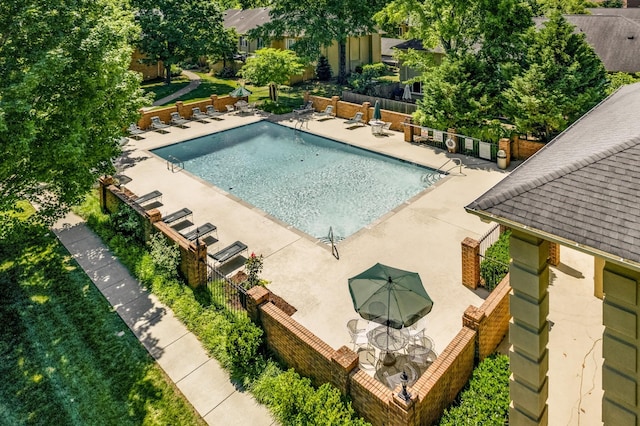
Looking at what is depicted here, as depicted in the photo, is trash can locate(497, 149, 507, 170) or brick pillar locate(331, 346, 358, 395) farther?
trash can locate(497, 149, 507, 170)

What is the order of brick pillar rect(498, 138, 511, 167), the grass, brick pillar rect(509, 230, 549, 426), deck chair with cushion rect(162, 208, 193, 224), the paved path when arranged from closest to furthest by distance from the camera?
brick pillar rect(509, 230, 549, 426) < deck chair with cushion rect(162, 208, 193, 224) < brick pillar rect(498, 138, 511, 167) < the grass < the paved path

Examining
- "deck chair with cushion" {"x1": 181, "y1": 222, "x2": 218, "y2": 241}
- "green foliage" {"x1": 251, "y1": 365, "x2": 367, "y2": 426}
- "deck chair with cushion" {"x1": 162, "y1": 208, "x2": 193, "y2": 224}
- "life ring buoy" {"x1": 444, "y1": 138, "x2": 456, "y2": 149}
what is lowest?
"green foliage" {"x1": 251, "y1": 365, "x2": 367, "y2": 426}

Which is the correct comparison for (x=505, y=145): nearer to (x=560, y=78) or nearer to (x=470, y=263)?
(x=560, y=78)

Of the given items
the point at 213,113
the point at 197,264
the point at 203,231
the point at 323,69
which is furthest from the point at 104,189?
the point at 323,69

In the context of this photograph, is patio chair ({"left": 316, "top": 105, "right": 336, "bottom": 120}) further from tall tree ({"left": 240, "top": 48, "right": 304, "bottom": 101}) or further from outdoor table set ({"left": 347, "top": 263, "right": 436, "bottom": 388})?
outdoor table set ({"left": 347, "top": 263, "right": 436, "bottom": 388})

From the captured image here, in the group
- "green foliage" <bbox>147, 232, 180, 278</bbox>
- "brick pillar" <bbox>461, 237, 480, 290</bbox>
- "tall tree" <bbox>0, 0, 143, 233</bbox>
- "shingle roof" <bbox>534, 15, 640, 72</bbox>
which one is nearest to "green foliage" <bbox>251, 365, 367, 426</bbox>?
"green foliage" <bbox>147, 232, 180, 278</bbox>

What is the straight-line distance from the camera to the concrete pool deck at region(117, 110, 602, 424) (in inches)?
385

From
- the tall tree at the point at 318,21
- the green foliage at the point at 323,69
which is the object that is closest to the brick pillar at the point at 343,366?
the tall tree at the point at 318,21

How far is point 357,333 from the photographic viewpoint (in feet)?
33.6

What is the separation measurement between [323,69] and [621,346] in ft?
147

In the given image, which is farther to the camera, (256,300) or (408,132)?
(408,132)

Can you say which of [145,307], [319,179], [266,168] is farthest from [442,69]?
[145,307]

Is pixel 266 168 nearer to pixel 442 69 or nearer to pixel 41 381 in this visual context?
pixel 442 69

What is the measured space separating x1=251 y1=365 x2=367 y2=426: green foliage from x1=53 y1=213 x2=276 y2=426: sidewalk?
266 millimetres
